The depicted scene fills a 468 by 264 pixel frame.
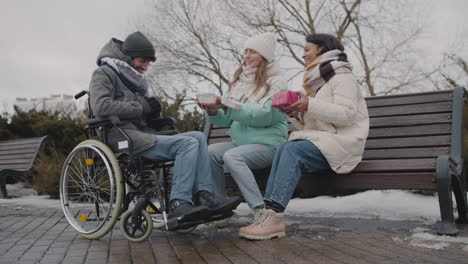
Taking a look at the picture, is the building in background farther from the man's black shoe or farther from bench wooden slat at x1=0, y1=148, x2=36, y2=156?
the man's black shoe

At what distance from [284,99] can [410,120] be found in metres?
1.29

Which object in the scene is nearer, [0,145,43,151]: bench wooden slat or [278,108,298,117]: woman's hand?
[278,108,298,117]: woman's hand

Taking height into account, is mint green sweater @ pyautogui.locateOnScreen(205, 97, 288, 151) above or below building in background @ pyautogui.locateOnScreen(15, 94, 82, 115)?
below

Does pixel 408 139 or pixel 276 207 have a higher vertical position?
pixel 408 139

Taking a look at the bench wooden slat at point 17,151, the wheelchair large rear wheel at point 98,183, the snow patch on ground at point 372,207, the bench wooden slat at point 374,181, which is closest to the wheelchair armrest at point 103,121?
the wheelchair large rear wheel at point 98,183

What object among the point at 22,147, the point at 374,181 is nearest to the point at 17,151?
the point at 22,147

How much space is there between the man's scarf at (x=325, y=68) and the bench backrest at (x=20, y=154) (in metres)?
5.74

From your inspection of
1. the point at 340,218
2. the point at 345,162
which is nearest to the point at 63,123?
the point at 340,218

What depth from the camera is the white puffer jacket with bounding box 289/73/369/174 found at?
365 cm

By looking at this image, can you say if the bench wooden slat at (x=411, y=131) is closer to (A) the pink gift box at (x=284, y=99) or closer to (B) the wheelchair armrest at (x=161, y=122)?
(A) the pink gift box at (x=284, y=99)

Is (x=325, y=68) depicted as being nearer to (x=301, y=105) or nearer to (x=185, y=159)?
(x=301, y=105)

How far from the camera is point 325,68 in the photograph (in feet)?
12.5

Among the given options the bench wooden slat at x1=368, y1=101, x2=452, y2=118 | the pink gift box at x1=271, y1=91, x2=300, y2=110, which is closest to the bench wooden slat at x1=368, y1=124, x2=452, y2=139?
the bench wooden slat at x1=368, y1=101, x2=452, y2=118

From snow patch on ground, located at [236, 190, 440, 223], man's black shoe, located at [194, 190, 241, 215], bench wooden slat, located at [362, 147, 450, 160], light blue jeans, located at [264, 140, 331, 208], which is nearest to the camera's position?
man's black shoe, located at [194, 190, 241, 215]
